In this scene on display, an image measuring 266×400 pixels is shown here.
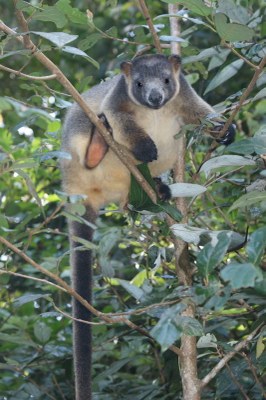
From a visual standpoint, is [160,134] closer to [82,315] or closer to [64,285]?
[82,315]

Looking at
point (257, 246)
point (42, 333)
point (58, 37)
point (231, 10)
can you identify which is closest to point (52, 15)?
point (58, 37)

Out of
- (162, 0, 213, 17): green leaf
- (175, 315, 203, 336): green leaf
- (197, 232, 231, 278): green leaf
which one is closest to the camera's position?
(197, 232, 231, 278): green leaf

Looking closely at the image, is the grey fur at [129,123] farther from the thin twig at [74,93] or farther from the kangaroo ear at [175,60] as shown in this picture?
the thin twig at [74,93]

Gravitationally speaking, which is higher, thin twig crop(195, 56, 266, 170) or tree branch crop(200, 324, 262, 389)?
thin twig crop(195, 56, 266, 170)

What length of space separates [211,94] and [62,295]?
72.0 inches

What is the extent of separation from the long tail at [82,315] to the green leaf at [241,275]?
1221 millimetres

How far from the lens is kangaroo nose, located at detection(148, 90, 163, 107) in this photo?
3904 millimetres

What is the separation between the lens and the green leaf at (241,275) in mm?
1950

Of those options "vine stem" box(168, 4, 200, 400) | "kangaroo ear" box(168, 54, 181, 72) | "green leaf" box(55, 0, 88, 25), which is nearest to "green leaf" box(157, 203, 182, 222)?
"vine stem" box(168, 4, 200, 400)

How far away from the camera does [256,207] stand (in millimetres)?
3328

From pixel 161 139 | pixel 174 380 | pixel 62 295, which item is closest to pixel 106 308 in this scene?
pixel 62 295

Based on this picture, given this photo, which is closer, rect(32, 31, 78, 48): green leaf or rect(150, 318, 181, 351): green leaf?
rect(150, 318, 181, 351): green leaf

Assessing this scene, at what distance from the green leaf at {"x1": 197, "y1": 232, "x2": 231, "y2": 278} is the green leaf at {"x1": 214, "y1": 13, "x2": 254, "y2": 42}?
35.7 inches

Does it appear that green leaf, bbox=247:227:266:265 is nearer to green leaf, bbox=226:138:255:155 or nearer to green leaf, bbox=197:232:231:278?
green leaf, bbox=197:232:231:278
